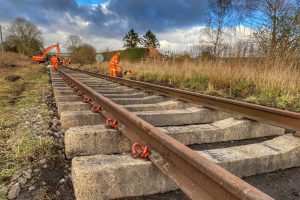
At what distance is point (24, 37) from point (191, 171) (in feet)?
241

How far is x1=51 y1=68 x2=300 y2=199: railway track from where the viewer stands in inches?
60.3

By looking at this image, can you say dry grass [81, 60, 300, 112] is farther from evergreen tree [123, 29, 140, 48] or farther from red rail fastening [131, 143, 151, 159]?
evergreen tree [123, 29, 140, 48]

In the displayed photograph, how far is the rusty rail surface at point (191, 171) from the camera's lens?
1.23 meters

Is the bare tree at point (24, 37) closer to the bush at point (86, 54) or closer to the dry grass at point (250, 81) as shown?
the bush at point (86, 54)

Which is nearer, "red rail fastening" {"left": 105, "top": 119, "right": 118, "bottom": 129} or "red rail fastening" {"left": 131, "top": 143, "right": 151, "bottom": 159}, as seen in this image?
"red rail fastening" {"left": 131, "top": 143, "right": 151, "bottom": 159}

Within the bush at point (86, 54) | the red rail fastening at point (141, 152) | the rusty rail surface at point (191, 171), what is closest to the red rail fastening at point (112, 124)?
the rusty rail surface at point (191, 171)

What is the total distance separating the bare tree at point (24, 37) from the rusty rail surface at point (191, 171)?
6813cm

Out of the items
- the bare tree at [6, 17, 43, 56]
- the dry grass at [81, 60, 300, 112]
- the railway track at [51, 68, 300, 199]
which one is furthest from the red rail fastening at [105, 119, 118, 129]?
the bare tree at [6, 17, 43, 56]

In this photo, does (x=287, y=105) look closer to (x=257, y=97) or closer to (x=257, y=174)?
(x=257, y=97)

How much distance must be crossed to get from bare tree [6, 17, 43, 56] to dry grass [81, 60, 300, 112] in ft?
208

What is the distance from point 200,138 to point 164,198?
3.50 ft

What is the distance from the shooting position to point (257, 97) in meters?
5.51

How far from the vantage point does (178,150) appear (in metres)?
1.69

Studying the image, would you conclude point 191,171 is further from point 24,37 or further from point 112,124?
point 24,37
